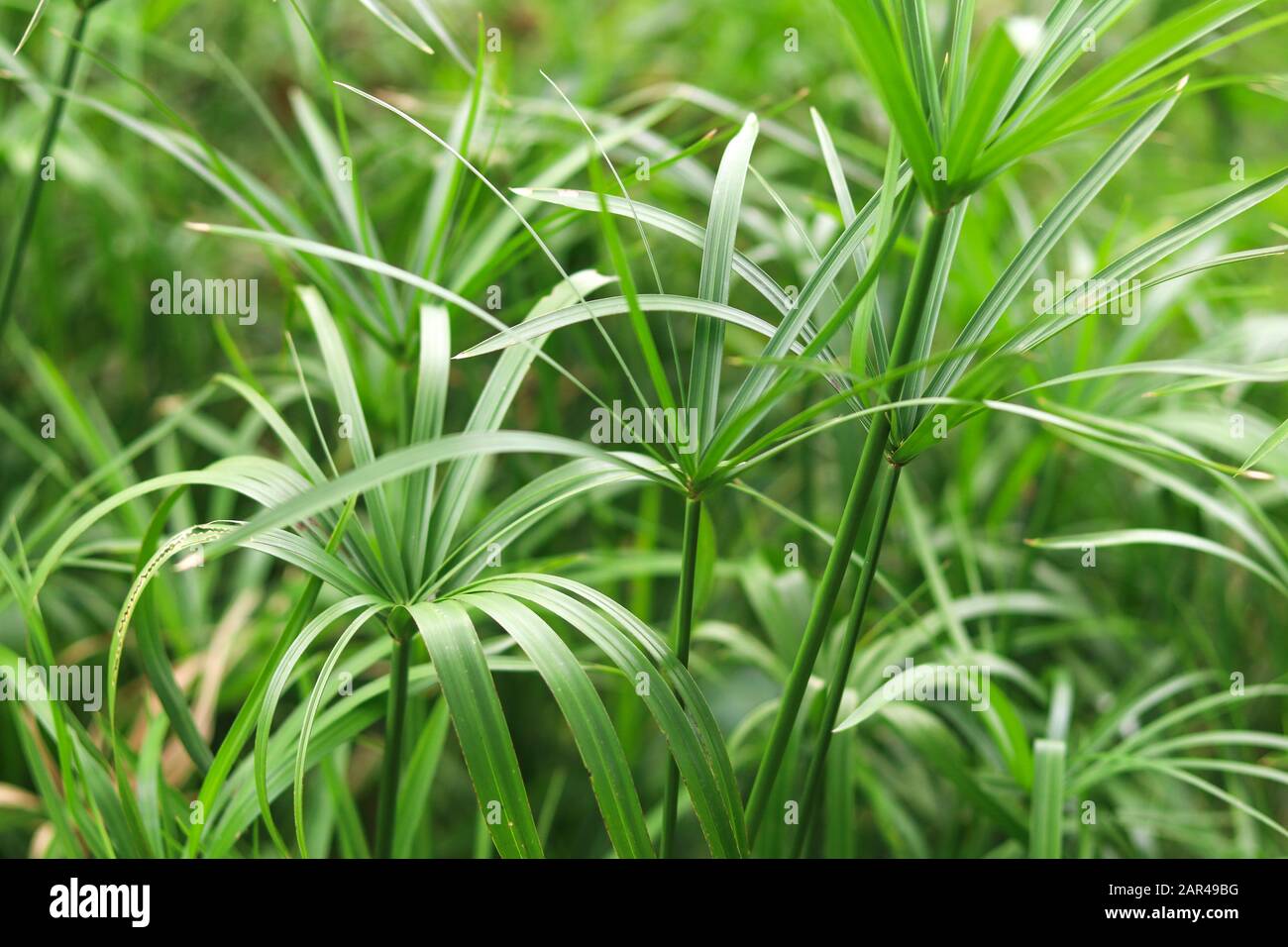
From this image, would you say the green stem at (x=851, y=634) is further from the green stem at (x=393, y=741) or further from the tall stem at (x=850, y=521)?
the green stem at (x=393, y=741)

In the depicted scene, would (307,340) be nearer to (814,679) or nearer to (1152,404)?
(814,679)

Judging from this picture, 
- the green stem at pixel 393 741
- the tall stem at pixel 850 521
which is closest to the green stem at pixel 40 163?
the green stem at pixel 393 741

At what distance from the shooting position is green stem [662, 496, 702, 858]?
492mm

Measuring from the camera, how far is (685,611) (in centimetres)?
51

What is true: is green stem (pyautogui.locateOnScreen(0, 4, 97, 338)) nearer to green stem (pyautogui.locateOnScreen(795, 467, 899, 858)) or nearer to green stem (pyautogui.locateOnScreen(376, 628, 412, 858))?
green stem (pyautogui.locateOnScreen(376, 628, 412, 858))

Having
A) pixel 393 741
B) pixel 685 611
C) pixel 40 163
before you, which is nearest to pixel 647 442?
pixel 685 611

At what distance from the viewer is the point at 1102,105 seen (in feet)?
1.39

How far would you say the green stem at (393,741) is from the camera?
0.54m

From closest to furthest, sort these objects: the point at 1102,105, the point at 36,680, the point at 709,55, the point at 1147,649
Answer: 1. the point at 1102,105
2. the point at 36,680
3. the point at 1147,649
4. the point at 709,55

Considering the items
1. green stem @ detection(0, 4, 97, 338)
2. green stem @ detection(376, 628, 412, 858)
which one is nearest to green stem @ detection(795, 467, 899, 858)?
green stem @ detection(376, 628, 412, 858)

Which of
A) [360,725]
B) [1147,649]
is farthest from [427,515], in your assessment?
[1147,649]

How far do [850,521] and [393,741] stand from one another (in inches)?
11.6

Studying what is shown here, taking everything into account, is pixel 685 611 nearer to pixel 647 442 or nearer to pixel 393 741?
pixel 647 442

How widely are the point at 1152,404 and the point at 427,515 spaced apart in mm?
754
